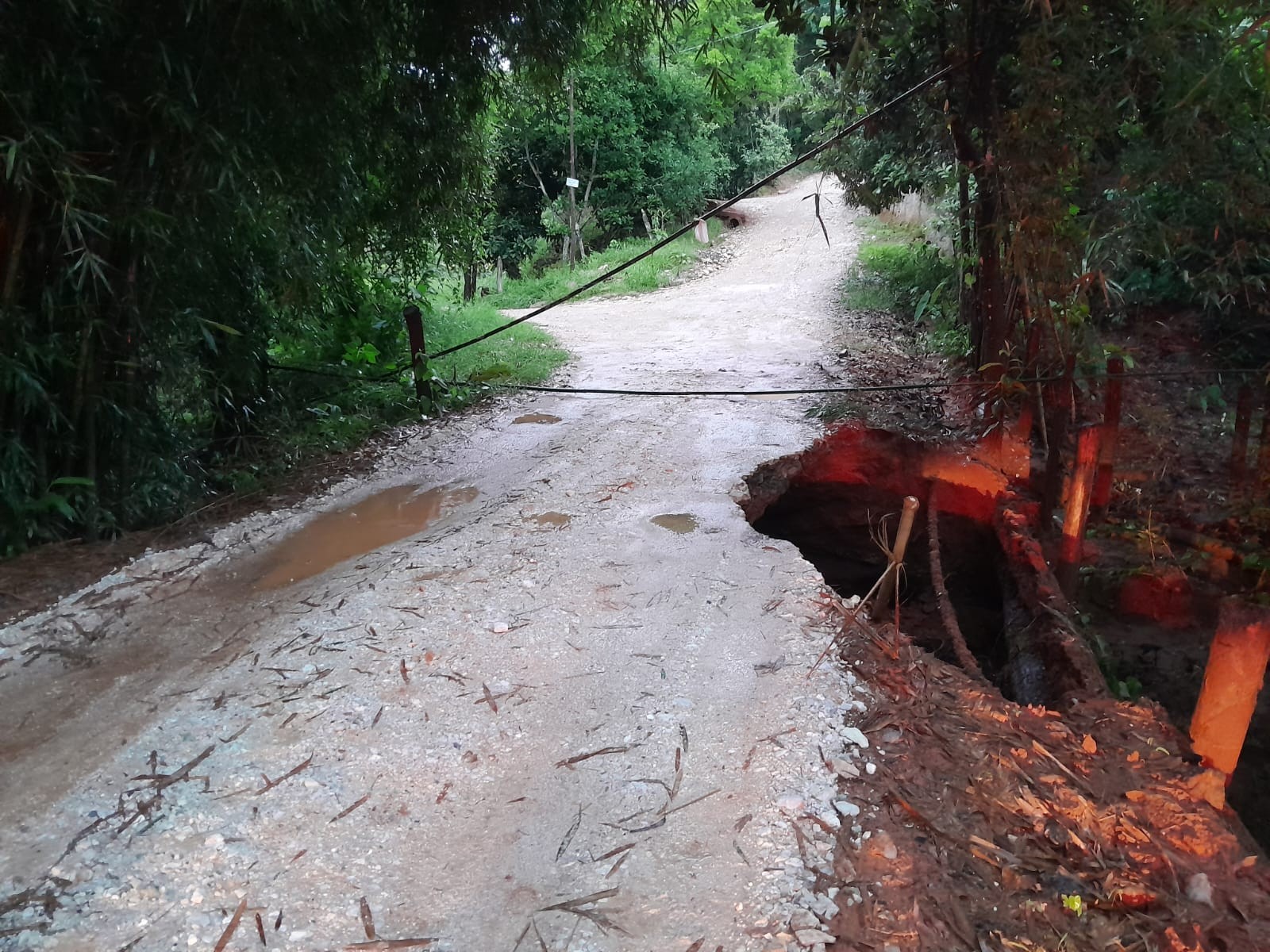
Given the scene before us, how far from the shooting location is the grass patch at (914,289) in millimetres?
9539

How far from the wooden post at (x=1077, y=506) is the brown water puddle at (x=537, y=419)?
3.97 metres

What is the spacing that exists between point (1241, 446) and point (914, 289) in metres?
6.58

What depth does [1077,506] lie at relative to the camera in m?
4.74

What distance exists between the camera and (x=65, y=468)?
4207 mm

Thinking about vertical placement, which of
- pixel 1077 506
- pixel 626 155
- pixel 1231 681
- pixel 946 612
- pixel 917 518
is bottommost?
pixel 917 518

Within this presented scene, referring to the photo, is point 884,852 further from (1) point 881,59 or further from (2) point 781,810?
(1) point 881,59

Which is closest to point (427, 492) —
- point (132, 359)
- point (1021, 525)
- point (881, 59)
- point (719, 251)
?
point (132, 359)

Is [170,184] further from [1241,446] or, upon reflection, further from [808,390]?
[1241,446]

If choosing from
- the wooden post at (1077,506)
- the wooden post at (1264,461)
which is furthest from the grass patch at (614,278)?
the wooden post at (1077,506)

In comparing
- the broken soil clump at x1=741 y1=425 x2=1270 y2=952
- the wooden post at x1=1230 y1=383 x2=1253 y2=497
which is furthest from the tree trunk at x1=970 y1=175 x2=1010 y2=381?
the broken soil clump at x1=741 y1=425 x2=1270 y2=952

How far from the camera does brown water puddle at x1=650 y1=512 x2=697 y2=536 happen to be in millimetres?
4535

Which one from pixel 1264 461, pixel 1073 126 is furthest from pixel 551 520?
pixel 1264 461

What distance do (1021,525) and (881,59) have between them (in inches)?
159

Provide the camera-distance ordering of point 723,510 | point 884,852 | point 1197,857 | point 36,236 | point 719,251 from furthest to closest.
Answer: point 719,251 → point 723,510 → point 36,236 → point 1197,857 → point 884,852
